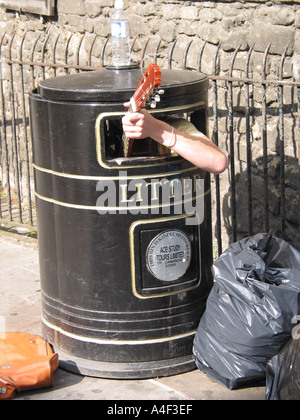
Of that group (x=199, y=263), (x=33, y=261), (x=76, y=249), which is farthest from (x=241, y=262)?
(x=33, y=261)

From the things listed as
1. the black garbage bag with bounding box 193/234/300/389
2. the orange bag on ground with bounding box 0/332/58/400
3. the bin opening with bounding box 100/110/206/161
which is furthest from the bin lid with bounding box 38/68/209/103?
the orange bag on ground with bounding box 0/332/58/400

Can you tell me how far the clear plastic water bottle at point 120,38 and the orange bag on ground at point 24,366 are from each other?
62.6 inches

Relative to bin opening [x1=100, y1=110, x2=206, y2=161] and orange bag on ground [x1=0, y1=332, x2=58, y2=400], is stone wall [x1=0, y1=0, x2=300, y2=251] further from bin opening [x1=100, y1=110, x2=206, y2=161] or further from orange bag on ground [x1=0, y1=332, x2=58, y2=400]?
orange bag on ground [x1=0, y1=332, x2=58, y2=400]

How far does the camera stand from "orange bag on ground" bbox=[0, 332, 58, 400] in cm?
346

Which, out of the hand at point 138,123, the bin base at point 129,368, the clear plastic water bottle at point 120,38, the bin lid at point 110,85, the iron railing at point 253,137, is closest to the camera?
the hand at point 138,123

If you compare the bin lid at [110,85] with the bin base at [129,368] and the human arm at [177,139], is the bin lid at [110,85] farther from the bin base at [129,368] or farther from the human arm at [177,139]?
the bin base at [129,368]

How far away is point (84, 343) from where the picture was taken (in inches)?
146

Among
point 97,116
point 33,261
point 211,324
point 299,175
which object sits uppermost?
point 97,116

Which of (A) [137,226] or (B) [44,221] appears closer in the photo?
(A) [137,226]

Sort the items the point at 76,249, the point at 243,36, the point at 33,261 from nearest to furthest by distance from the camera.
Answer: the point at 76,249 → the point at 243,36 → the point at 33,261

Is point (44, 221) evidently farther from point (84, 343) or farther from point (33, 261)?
point (33, 261)

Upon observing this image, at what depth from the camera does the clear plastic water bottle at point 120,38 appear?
381cm

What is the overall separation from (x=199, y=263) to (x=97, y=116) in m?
0.96

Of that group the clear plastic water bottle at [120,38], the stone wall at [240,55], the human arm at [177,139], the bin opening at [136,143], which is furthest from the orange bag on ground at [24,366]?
the stone wall at [240,55]
